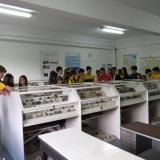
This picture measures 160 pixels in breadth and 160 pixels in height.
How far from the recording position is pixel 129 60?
28.8 ft

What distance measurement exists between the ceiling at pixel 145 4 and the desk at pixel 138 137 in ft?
11.4

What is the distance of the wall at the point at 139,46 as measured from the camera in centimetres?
784

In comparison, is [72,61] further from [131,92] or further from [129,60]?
[131,92]

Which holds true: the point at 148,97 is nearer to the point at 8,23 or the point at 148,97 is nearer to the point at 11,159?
the point at 11,159

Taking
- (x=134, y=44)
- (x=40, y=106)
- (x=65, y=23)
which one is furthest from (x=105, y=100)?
(x=134, y=44)

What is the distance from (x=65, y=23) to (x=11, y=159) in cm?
433

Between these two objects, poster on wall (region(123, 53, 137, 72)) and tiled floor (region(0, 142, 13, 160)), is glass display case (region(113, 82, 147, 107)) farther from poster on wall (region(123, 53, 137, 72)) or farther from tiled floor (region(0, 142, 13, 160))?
poster on wall (region(123, 53, 137, 72))

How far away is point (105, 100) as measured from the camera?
135 inches

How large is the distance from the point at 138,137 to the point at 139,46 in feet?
25.2

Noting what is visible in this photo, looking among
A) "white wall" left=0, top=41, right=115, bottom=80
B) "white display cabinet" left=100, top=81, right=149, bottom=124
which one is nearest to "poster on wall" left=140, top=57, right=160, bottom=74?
"white wall" left=0, top=41, right=115, bottom=80

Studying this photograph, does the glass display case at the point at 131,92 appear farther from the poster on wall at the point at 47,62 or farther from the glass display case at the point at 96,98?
the poster on wall at the point at 47,62

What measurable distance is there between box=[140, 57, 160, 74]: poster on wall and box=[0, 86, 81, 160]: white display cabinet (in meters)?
5.74

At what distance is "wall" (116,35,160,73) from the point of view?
784cm

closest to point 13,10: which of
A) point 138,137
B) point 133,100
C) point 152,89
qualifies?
point 133,100
